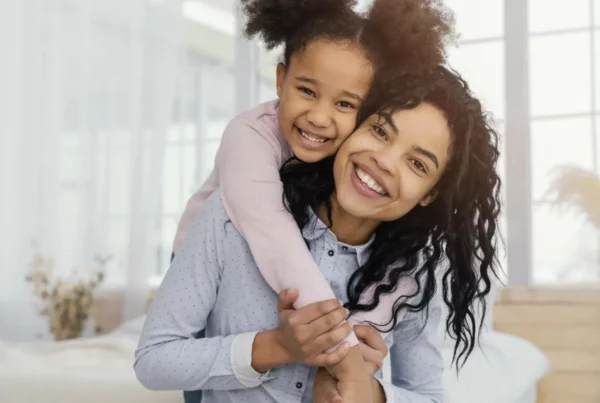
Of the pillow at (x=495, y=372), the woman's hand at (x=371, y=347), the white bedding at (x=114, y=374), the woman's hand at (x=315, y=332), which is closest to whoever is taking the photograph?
the woman's hand at (x=315, y=332)

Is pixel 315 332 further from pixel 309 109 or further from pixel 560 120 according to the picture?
pixel 560 120

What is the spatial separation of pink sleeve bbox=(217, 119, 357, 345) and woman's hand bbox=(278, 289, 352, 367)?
3 centimetres

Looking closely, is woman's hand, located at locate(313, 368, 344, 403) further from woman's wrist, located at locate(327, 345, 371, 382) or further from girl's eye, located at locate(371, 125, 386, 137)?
girl's eye, located at locate(371, 125, 386, 137)

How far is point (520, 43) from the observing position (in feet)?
11.3

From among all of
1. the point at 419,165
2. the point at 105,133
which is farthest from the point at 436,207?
the point at 105,133

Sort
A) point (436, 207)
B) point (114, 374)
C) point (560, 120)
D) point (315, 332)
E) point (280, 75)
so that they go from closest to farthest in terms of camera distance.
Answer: point (315, 332) < point (436, 207) < point (280, 75) < point (114, 374) < point (560, 120)

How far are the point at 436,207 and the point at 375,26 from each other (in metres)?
0.32

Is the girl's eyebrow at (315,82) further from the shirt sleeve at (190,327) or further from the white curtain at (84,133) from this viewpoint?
the white curtain at (84,133)

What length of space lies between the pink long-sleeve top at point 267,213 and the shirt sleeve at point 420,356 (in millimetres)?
113

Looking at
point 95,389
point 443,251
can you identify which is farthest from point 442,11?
point 95,389

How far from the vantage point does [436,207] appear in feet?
4.39

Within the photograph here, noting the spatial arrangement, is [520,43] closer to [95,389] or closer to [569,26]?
[569,26]

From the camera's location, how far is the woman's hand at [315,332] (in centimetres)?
113

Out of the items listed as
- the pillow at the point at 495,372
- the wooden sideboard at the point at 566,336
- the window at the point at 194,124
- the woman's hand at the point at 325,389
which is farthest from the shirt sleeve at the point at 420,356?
the window at the point at 194,124
